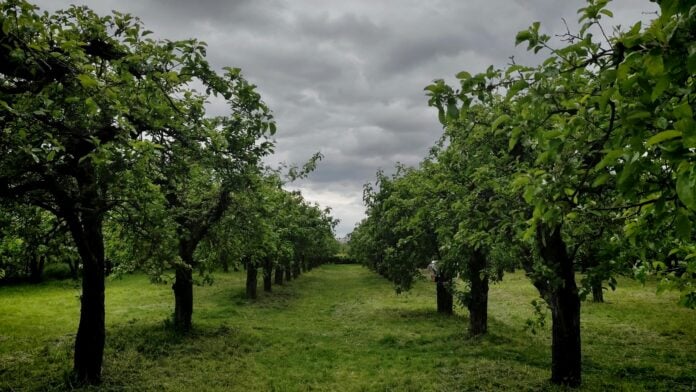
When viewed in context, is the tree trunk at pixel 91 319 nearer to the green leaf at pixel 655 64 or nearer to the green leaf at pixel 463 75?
the green leaf at pixel 463 75

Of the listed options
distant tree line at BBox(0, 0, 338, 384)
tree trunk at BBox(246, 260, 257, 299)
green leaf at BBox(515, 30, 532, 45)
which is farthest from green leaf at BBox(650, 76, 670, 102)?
tree trunk at BBox(246, 260, 257, 299)

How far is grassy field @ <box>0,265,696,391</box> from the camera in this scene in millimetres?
14656

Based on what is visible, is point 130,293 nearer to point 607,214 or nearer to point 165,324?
point 165,324

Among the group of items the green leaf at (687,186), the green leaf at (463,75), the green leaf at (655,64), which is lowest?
the green leaf at (687,186)

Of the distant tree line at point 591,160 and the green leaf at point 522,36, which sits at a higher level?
the green leaf at point 522,36

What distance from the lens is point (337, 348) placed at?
20.6 meters

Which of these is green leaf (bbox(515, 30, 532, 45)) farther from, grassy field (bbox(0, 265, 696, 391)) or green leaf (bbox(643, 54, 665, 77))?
grassy field (bbox(0, 265, 696, 391))

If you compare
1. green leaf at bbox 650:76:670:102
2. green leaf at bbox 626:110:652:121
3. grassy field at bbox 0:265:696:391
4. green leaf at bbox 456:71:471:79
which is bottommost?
grassy field at bbox 0:265:696:391

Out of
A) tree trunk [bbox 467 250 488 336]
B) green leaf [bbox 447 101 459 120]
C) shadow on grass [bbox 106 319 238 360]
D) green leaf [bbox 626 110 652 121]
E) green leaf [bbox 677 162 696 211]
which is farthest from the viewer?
tree trunk [bbox 467 250 488 336]

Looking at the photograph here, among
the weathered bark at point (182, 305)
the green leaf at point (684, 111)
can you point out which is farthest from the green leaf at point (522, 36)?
the weathered bark at point (182, 305)

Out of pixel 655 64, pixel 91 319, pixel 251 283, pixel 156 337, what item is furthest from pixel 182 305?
pixel 655 64

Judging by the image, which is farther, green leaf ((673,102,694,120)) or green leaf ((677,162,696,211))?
green leaf ((673,102,694,120))

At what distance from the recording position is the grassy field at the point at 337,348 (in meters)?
14.7

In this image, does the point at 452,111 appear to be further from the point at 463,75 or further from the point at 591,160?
the point at 591,160
